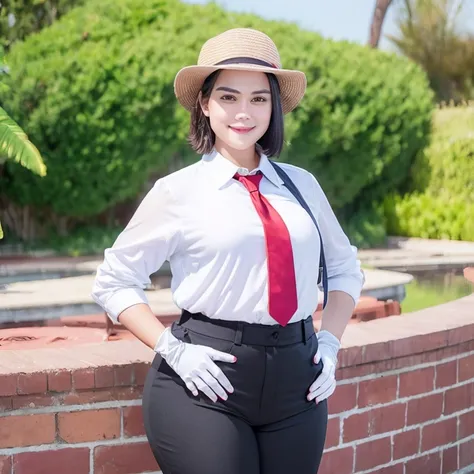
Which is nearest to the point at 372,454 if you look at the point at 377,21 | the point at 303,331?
the point at 303,331

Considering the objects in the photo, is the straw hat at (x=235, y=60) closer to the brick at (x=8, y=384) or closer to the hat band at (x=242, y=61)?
the hat band at (x=242, y=61)

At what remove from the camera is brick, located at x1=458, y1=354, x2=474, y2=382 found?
388 cm

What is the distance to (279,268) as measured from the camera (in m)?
2.29

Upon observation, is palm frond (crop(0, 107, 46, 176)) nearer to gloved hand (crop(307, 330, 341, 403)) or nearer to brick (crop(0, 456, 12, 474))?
brick (crop(0, 456, 12, 474))

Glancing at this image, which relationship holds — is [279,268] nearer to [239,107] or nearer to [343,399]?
[239,107]

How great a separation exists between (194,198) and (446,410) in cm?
201

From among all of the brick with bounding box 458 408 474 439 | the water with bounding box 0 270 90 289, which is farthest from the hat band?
the water with bounding box 0 270 90 289

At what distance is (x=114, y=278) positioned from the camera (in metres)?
2.35

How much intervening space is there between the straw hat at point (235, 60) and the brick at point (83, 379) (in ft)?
3.13

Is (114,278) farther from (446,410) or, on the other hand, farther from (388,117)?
(388,117)

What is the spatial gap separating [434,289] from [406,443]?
6.48 m

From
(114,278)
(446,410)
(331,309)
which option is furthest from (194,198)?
(446,410)

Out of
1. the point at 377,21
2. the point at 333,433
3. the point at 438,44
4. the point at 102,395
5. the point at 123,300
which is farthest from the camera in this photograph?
the point at 438,44

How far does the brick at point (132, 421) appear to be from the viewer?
9.39 ft
